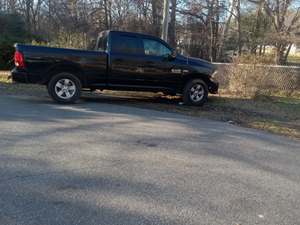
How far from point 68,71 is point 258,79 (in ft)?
22.1

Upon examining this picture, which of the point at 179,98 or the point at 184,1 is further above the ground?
the point at 184,1

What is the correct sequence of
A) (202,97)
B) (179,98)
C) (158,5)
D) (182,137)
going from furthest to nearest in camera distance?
(158,5) → (179,98) → (202,97) → (182,137)

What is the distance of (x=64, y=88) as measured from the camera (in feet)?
31.9

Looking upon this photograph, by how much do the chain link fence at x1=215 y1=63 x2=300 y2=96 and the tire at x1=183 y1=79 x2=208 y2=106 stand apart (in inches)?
106

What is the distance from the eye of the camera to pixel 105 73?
32.8ft

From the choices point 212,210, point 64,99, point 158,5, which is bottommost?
point 212,210

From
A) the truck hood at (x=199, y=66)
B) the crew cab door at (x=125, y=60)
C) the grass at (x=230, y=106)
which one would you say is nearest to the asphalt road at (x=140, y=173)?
the grass at (x=230, y=106)

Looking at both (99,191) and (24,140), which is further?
(24,140)

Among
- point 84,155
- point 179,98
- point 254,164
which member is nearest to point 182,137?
point 254,164

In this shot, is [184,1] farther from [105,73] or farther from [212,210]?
[212,210]

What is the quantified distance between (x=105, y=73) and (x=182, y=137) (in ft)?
13.2

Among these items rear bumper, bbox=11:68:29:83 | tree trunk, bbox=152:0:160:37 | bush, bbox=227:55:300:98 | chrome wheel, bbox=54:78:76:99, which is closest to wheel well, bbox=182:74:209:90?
bush, bbox=227:55:300:98

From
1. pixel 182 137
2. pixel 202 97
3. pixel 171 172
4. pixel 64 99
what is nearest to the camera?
pixel 171 172

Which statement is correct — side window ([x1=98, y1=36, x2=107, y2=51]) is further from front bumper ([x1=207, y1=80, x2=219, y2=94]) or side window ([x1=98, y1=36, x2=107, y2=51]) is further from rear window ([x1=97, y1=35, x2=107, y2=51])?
front bumper ([x1=207, y1=80, x2=219, y2=94])
